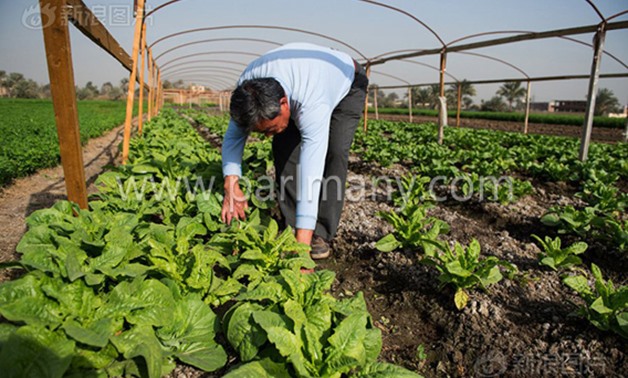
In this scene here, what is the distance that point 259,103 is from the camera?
2.16 m

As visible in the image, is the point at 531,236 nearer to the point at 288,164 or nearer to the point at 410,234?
the point at 410,234

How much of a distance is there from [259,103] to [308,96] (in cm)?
37

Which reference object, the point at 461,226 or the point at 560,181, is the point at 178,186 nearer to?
the point at 461,226

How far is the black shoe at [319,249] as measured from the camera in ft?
10.3

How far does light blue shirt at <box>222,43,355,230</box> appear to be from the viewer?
2.32m

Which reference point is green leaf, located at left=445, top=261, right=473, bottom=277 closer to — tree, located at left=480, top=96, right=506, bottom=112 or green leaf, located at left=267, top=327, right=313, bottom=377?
green leaf, located at left=267, top=327, right=313, bottom=377

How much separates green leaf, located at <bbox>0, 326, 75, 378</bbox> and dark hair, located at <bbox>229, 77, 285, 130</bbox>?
4.49 ft

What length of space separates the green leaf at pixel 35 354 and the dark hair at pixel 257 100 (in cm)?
137

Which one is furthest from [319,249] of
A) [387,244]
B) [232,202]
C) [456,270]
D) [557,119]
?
[557,119]

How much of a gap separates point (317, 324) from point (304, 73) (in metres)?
1.54

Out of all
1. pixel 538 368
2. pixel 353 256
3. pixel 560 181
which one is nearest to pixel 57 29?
pixel 353 256

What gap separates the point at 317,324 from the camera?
5.32 feet

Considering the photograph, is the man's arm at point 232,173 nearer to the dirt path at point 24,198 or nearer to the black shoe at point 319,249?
the black shoe at point 319,249

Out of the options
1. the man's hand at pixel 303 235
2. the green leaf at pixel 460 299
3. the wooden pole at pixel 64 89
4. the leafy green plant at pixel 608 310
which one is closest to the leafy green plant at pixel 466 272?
the green leaf at pixel 460 299
